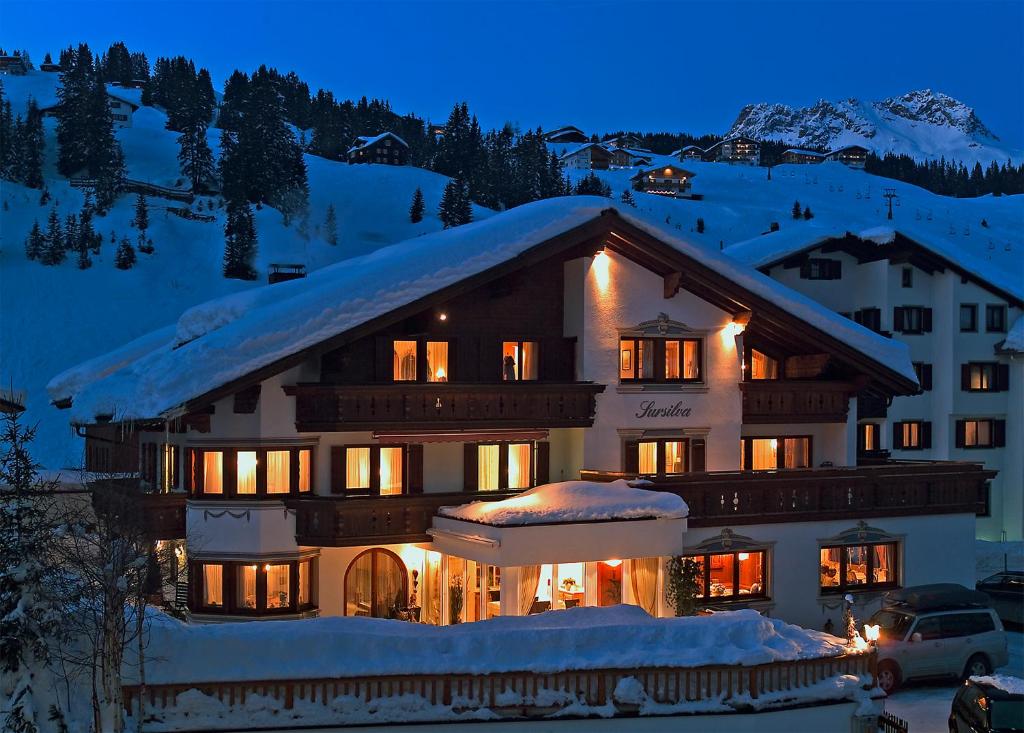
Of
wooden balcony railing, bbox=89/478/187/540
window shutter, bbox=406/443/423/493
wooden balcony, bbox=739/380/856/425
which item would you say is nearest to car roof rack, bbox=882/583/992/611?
wooden balcony, bbox=739/380/856/425

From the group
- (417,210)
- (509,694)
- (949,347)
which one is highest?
(417,210)

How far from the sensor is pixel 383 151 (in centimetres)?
15450

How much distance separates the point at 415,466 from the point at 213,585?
5.55 metres

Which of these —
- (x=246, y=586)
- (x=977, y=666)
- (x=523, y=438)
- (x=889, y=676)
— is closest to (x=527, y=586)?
(x=523, y=438)

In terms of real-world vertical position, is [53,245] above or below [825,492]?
above

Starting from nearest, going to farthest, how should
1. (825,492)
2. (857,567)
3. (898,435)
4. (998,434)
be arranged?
1. (825,492)
2. (857,567)
3. (898,435)
4. (998,434)

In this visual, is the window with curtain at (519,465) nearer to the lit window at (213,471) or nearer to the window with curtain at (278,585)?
the window with curtain at (278,585)

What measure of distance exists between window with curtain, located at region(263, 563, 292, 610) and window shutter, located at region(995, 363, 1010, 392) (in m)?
37.8

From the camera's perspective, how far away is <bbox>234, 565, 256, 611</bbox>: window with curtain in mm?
29109

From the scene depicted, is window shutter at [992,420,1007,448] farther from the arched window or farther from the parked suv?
the arched window

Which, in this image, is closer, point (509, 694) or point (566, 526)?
point (509, 694)

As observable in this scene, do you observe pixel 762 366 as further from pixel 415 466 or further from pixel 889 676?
pixel 415 466

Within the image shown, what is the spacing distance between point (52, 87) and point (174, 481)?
14062cm

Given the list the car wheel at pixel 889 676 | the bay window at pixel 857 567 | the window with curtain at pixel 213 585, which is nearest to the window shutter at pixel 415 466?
the window with curtain at pixel 213 585
